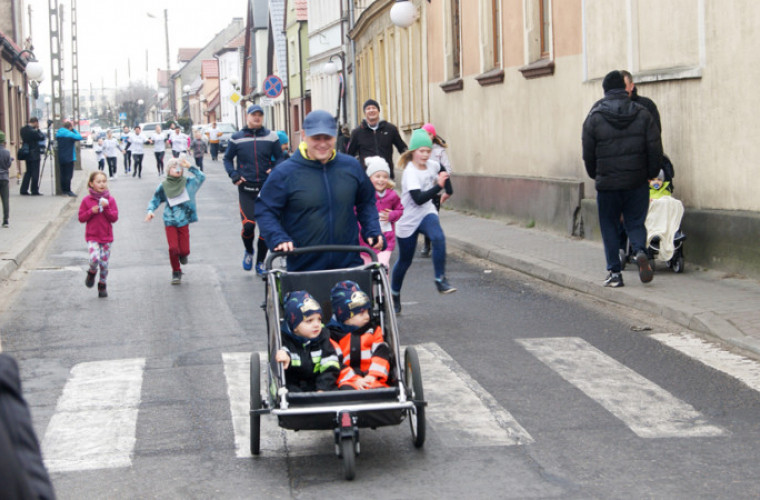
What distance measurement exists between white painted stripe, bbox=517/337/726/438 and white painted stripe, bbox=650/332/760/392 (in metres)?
0.58

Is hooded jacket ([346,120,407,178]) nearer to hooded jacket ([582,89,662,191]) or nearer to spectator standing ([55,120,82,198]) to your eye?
hooded jacket ([582,89,662,191])

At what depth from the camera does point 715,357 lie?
7695 mm

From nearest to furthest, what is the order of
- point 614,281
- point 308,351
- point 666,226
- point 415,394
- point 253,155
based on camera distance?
point 415,394 → point 308,351 → point 614,281 → point 666,226 → point 253,155

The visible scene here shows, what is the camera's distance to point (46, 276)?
13164 mm

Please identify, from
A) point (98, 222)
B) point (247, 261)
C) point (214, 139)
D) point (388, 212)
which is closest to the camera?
point (388, 212)

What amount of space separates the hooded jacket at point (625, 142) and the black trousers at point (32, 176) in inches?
747

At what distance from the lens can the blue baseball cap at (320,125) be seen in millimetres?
6184

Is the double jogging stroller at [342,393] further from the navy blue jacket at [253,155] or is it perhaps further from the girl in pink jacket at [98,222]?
the navy blue jacket at [253,155]

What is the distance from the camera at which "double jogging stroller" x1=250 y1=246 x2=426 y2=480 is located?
5.05m

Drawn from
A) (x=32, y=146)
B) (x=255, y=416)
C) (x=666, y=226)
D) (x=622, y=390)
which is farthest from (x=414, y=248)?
(x=32, y=146)

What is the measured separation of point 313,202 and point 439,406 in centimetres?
136

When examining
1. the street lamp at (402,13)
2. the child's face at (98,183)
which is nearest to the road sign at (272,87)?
the street lamp at (402,13)

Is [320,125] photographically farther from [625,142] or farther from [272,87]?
[272,87]

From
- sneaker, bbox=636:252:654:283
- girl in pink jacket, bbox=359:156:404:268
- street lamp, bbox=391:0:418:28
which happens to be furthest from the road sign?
sneaker, bbox=636:252:654:283
